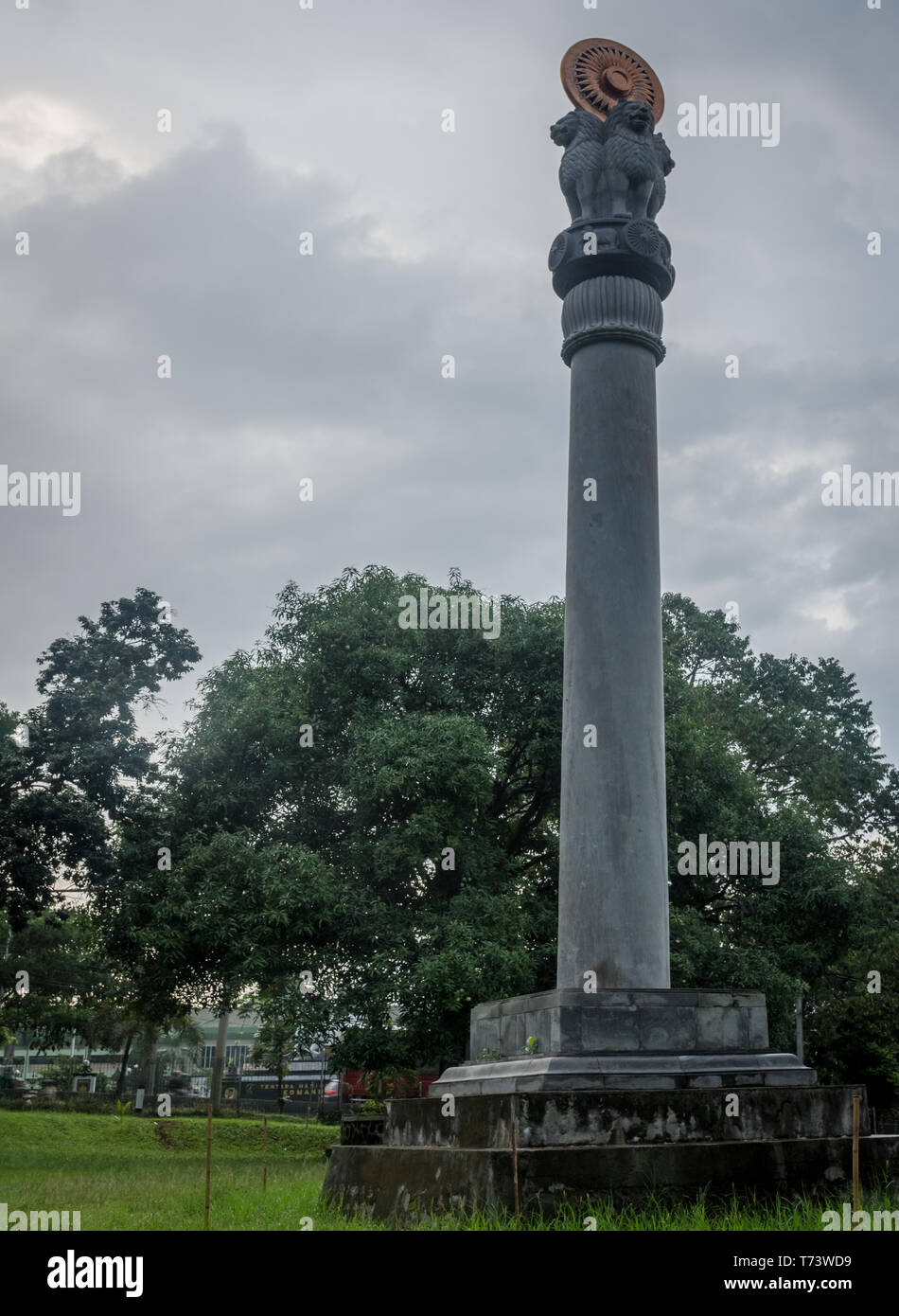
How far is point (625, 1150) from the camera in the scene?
834 centimetres

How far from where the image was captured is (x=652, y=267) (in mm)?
12586

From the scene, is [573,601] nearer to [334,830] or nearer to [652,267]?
[652,267]

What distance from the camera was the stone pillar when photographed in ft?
35.2

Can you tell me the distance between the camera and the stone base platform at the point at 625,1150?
814cm

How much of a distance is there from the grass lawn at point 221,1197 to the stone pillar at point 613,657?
8.72 feet

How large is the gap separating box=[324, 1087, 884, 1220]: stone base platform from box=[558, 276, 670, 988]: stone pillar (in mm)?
1625

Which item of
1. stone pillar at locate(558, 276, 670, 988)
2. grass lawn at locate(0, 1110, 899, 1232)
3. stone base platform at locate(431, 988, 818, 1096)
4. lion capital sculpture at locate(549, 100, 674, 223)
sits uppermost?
lion capital sculpture at locate(549, 100, 674, 223)

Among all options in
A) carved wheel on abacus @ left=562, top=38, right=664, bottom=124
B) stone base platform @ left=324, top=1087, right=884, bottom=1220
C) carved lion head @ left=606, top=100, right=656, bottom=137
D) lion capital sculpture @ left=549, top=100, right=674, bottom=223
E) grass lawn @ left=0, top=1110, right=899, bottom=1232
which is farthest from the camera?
carved wheel on abacus @ left=562, top=38, right=664, bottom=124

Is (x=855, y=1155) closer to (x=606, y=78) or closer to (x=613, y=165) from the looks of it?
(x=613, y=165)

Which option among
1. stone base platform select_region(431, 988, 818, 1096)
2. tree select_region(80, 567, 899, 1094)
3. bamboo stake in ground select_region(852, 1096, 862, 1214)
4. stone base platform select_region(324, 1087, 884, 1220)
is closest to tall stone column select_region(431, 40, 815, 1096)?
stone base platform select_region(431, 988, 818, 1096)

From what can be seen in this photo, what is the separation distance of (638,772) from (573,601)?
6.30ft

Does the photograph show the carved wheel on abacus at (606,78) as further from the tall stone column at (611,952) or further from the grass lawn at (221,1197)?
the grass lawn at (221,1197)

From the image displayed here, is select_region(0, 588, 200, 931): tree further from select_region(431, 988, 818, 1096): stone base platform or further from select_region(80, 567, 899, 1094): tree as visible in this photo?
select_region(431, 988, 818, 1096): stone base platform
